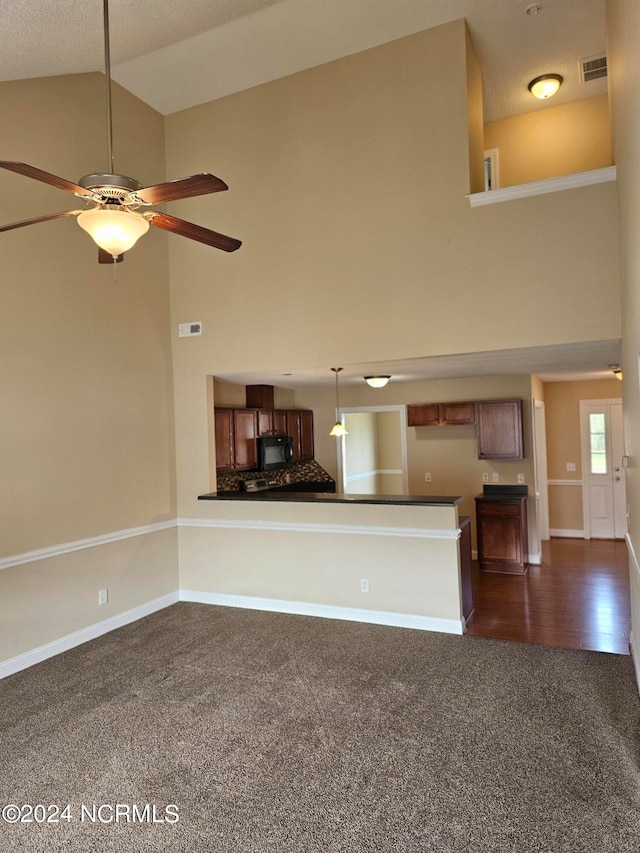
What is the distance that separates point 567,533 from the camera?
27.5ft

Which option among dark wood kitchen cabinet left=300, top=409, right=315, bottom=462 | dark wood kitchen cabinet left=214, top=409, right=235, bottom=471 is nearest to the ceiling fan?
dark wood kitchen cabinet left=214, top=409, right=235, bottom=471

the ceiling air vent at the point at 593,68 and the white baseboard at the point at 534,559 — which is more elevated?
the ceiling air vent at the point at 593,68

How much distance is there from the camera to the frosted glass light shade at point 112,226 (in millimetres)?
2451

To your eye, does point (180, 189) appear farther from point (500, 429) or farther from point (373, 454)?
point (373, 454)

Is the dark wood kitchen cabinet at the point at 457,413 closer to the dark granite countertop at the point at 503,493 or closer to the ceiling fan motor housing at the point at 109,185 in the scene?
the dark granite countertop at the point at 503,493

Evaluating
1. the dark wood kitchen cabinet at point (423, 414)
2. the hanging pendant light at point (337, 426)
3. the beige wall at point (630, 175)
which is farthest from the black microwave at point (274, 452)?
the beige wall at point (630, 175)

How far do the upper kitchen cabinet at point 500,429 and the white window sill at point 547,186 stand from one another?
3.23m

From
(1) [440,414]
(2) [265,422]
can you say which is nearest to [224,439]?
(2) [265,422]

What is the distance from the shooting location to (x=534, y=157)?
219 inches

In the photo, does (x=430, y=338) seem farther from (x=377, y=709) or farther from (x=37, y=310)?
(x=37, y=310)

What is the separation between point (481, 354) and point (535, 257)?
808 mm

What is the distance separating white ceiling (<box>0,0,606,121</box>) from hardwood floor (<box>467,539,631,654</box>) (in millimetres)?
4770

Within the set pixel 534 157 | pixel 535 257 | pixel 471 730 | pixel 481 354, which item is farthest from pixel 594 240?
pixel 471 730

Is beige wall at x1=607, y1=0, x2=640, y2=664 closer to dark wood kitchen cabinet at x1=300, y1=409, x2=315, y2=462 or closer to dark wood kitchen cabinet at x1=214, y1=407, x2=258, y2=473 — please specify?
dark wood kitchen cabinet at x1=214, y1=407, x2=258, y2=473
